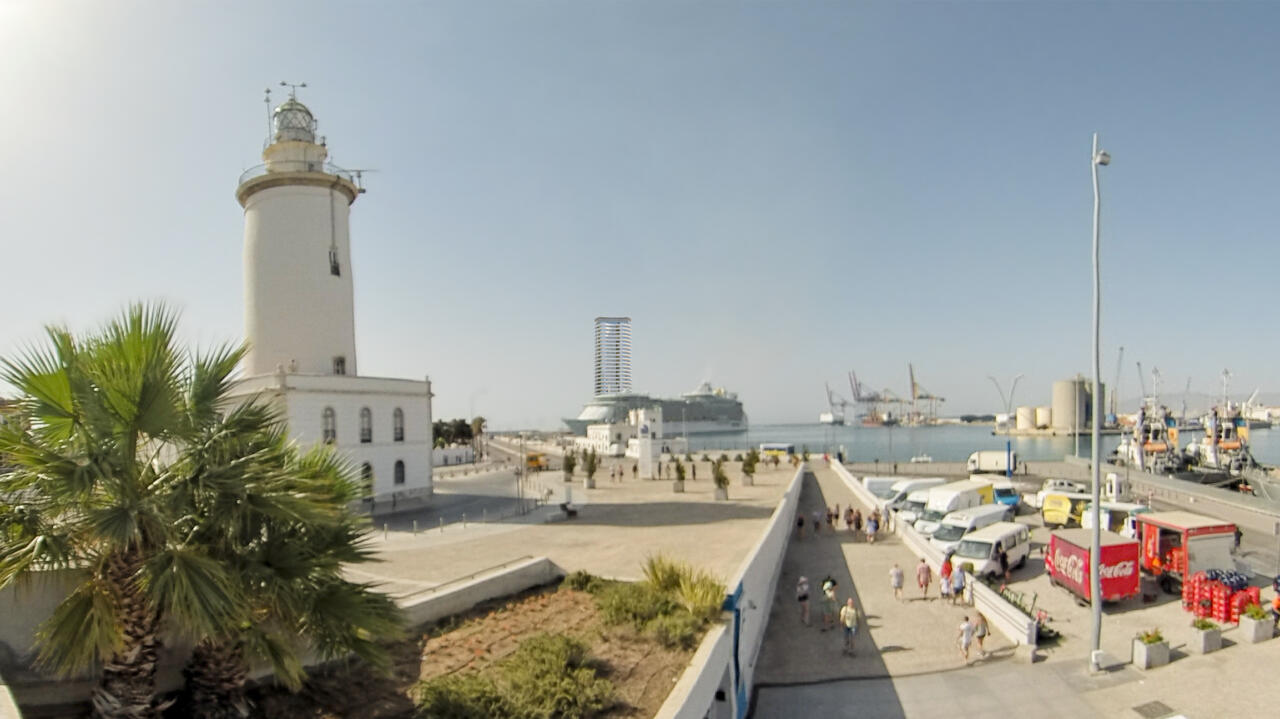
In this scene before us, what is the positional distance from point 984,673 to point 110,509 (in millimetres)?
12474

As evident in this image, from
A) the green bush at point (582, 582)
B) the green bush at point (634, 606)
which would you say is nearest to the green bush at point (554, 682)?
the green bush at point (634, 606)

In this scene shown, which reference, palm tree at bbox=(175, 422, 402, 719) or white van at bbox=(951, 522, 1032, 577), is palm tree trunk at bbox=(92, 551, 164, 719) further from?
white van at bbox=(951, 522, 1032, 577)

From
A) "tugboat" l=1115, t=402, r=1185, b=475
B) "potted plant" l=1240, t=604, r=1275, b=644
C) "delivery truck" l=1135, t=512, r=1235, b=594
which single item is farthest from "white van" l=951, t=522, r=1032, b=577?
"tugboat" l=1115, t=402, r=1185, b=475

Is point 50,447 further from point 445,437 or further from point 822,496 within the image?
point 445,437

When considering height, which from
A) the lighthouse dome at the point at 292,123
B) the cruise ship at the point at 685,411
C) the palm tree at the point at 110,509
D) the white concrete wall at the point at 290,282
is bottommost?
the cruise ship at the point at 685,411

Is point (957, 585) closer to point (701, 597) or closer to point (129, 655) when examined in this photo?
point (701, 597)

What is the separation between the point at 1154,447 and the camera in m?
57.0

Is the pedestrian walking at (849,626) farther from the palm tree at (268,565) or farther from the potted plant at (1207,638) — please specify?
the palm tree at (268,565)

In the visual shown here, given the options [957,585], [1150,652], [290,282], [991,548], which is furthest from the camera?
[290,282]

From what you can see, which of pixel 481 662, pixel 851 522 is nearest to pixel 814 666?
pixel 481 662

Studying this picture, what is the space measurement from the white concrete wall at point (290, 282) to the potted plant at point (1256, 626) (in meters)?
29.3

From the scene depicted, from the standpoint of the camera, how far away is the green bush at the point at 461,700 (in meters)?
6.10

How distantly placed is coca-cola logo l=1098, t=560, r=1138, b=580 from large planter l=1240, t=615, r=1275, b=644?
2422 millimetres

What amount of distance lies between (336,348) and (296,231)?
520 cm
